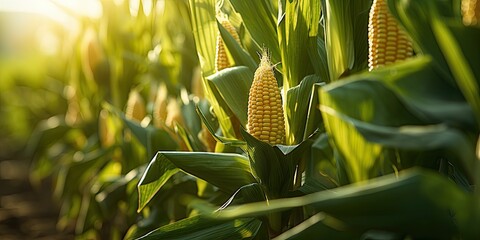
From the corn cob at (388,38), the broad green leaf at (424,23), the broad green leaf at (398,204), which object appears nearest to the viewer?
the broad green leaf at (398,204)

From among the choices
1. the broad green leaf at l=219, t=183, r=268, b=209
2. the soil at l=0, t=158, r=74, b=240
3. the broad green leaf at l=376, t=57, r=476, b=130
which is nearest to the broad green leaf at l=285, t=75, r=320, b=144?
the broad green leaf at l=219, t=183, r=268, b=209

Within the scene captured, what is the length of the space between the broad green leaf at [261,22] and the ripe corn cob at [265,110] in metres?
0.16

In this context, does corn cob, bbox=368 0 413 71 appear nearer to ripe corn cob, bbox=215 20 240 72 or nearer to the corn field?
the corn field

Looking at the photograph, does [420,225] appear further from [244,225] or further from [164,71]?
[164,71]

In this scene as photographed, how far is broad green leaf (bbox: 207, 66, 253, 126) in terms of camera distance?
1682 millimetres

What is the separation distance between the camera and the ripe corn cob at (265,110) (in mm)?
1484

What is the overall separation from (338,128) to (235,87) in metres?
0.59

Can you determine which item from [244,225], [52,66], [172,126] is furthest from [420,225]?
[52,66]

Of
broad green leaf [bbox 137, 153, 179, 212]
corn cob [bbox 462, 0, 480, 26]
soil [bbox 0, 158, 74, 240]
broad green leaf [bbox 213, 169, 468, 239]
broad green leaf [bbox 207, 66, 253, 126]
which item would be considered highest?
corn cob [bbox 462, 0, 480, 26]

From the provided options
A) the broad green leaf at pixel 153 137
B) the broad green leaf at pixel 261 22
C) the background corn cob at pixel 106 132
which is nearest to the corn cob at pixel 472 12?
the broad green leaf at pixel 261 22

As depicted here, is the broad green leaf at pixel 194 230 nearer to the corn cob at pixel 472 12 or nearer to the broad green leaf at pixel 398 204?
the broad green leaf at pixel 398 204

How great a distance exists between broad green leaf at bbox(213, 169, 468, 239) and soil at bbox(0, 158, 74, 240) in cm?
334

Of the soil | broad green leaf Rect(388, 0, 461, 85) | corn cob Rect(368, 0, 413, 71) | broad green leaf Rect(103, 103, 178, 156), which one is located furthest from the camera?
the soil

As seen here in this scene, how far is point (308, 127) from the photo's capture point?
1.51 meters
